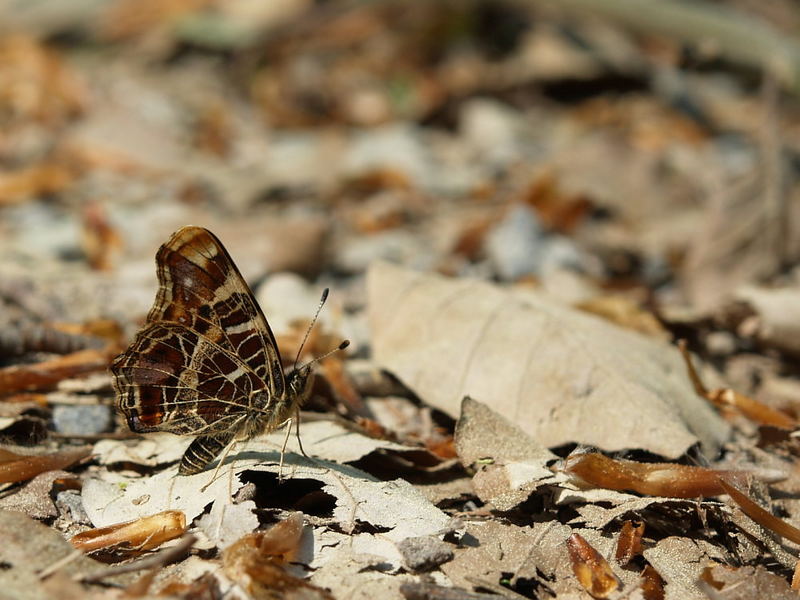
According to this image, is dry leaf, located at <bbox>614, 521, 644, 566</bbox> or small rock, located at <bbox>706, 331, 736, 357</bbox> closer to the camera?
dry leaf, located at <bbox>614, 521, 644, 566</bbox>

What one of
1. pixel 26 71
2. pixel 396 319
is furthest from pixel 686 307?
pixel 26 71

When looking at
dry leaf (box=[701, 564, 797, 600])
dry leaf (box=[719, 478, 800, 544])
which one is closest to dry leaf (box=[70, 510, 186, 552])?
dry leaf (box=[701, 564, 797, 600])

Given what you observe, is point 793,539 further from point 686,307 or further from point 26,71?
point 26,71

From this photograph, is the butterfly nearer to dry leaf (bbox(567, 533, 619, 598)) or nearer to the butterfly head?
the butterfly head

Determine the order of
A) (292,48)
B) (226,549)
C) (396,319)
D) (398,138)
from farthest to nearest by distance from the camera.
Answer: (292,48) < (398,138) < (396,319) < (226,549)

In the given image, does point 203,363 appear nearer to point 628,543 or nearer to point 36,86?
point 628,543

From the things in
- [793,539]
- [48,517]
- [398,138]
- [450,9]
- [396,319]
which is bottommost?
[793,539]

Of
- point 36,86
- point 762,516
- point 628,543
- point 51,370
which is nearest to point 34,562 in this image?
point 51,370
